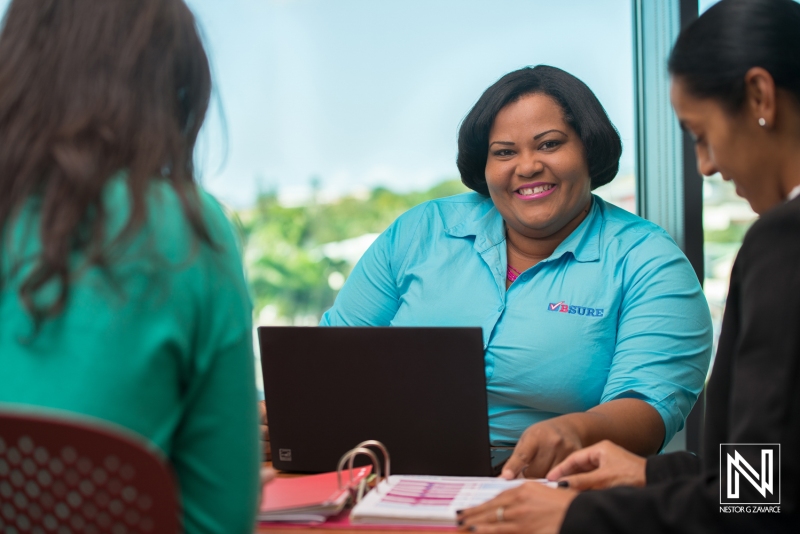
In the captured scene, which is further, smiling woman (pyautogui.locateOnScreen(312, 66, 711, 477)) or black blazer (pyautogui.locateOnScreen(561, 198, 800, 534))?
smiling woman (pyautogui.locateOnScreen(312, 66, 711, 477))

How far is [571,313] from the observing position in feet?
5.44

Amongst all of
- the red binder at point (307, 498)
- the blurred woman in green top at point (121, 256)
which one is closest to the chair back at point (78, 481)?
the blurred woman in green top at point (121, 256)

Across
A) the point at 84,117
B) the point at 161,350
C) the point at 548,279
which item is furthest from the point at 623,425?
the point at 84,117

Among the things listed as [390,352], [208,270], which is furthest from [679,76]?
[208,270]

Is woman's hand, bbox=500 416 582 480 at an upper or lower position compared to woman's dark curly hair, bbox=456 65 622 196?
lower

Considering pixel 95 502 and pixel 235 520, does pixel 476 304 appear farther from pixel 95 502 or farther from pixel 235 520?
pixel 95 502

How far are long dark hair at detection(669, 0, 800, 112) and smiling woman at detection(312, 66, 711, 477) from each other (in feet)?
2.15

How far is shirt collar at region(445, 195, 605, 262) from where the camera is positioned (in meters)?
1.74

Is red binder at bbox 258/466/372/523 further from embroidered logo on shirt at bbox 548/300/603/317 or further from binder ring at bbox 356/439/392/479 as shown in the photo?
embroidered logo on shirt at bbox 548/300/603/317

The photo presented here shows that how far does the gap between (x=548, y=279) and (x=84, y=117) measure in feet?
3.91

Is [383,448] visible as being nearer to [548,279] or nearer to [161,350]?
[161,350]

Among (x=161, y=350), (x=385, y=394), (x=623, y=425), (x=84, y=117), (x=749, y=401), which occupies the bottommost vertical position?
(x=623, y=425)

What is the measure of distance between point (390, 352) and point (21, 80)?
2.24 feet

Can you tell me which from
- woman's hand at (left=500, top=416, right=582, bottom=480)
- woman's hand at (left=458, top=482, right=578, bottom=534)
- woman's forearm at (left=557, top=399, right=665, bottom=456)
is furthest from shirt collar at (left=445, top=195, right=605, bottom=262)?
woman's hand at (left=458, top=482, right=578, bottom=534)
